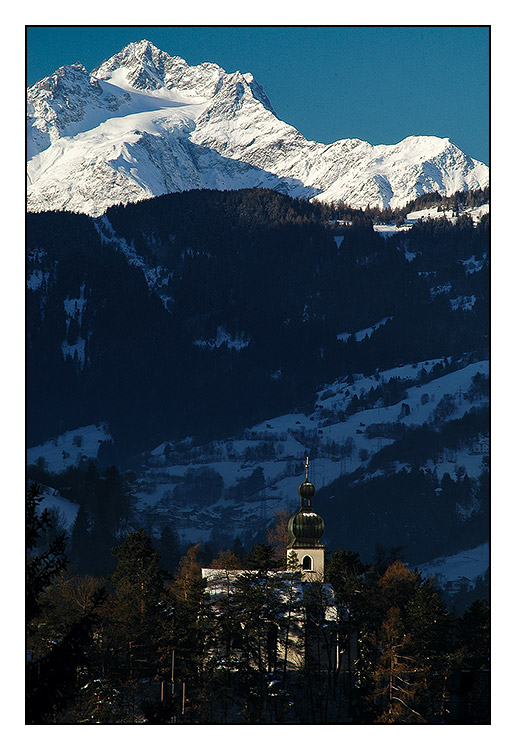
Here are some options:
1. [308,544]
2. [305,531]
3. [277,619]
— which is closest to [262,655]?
[277,619]

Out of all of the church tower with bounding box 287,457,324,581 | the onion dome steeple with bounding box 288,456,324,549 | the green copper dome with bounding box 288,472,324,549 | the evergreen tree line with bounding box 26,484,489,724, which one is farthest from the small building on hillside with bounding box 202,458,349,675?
the green copper dome with bounding box 288,472,324,549

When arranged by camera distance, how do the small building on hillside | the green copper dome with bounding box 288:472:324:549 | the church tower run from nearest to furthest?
the small building on hillside
the church tower
the green copper dome with bounding box 288:472:324:549

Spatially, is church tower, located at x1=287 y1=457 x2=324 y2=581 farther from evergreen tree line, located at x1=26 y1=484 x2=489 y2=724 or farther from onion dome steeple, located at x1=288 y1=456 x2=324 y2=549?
evergreen tree line, located at x1=26 y1=484 x2=489 y2=724

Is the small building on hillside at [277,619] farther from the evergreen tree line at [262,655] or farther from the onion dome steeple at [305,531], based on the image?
the onion dome steeple at [305,531]

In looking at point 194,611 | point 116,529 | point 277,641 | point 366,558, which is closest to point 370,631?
point 277,641

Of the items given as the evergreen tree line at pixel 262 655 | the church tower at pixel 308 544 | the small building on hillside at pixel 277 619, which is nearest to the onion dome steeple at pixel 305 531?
the church tower at pixel 308 544
